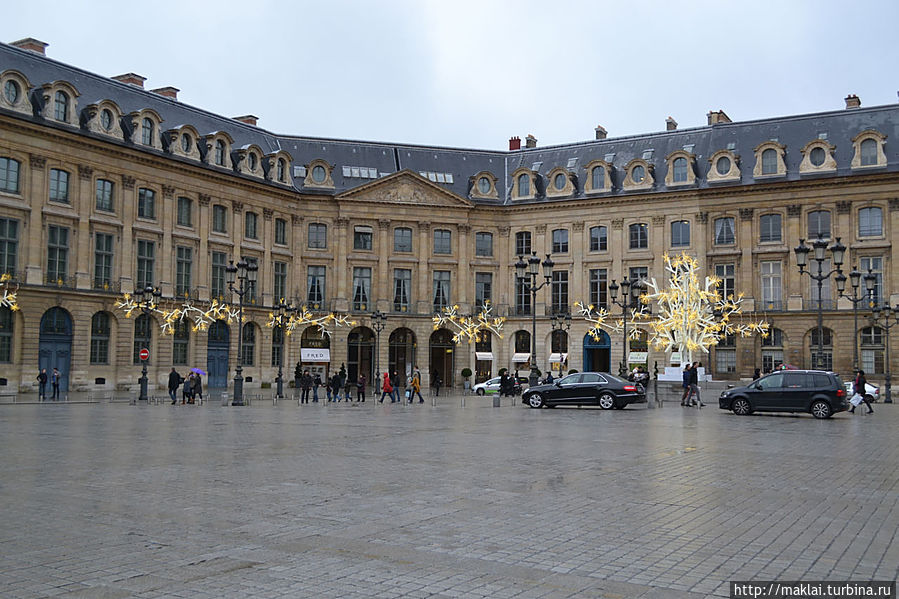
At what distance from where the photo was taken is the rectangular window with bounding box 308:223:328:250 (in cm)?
6356

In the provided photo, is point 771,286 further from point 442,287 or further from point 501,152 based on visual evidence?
point 501,152

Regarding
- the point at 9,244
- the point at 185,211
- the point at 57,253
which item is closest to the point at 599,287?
the point at 185,211

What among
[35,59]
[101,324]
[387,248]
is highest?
[35,59]

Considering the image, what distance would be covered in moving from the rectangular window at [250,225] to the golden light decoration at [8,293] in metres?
17.1

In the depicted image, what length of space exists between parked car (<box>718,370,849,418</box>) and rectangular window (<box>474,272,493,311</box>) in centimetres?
3742

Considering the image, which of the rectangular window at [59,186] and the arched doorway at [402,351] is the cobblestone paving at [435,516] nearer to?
the rectangular window at [59,186]

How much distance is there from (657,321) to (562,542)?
176ft

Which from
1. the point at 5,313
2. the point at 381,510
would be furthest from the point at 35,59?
the point at 381,510

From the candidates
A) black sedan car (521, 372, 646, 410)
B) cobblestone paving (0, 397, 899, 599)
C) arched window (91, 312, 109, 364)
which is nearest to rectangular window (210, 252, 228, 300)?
arched window (91, 312, 109, 364)

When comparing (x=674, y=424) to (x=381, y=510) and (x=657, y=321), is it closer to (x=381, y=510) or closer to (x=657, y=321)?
(x=381, y=510)

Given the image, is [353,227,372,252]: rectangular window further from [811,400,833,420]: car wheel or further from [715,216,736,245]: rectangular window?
[811,400,833,420]: car wheel

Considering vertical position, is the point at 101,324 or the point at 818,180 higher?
the point at 818,180

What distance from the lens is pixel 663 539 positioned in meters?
8.44

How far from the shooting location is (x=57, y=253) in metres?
47.4
